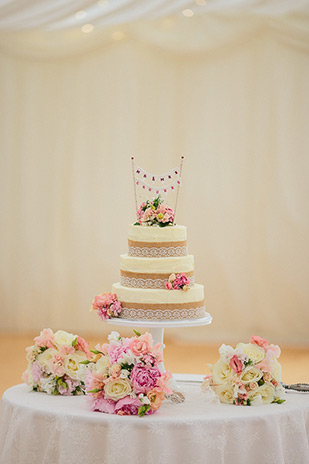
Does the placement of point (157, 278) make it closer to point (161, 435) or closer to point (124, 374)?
point (124, 374)

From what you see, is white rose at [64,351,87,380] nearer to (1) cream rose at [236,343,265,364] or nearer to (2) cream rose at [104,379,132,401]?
(2) cream rose at [104,379,132,401]

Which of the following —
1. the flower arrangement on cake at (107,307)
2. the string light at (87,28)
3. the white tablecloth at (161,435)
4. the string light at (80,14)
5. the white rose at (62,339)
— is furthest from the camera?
the string light at (87,28)

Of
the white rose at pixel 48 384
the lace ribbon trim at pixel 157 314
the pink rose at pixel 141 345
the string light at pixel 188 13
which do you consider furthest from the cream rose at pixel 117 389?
the string light at pixel 188 13

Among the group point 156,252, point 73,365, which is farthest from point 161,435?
point 156,252

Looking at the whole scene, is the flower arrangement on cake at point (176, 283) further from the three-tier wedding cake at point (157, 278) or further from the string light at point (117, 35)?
the string light at point (117, 35)

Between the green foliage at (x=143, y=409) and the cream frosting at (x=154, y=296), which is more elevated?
the cream frosting at (x=154, y=296)

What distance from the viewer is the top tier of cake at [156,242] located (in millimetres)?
4242

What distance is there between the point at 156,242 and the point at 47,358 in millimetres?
829

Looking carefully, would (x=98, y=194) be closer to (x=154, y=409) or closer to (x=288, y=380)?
(x=288, y=380)

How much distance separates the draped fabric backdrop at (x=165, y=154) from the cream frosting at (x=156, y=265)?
4.10 metres

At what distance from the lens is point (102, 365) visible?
3447mm

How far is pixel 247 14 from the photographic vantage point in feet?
26.6

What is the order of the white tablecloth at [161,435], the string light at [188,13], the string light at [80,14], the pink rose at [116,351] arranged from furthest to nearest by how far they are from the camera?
1. the string light at [188,13]
2. the string light at [80,14]
3. the pink rose at [116,351]
4. the white tablecloth at [161,435]

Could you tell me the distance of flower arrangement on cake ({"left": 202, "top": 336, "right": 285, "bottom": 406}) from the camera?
3.54 meters
